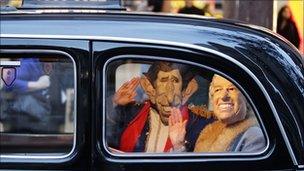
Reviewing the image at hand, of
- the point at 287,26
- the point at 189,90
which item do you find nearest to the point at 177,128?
the point at 189,90

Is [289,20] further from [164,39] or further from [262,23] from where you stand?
[164,39]

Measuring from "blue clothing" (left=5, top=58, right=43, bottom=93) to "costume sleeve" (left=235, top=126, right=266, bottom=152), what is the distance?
2.91 ft

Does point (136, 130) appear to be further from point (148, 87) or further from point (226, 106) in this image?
point (226, 106)

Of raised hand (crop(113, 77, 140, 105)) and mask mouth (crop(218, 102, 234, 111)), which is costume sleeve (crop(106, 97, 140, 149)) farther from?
mask mouth (crop(218, 102, 234, 111))

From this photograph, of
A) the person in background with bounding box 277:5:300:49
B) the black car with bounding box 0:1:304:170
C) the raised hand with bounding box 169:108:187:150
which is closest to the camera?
the black car with bounding box 0:1:304:170

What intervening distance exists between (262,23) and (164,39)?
3242 millimetres

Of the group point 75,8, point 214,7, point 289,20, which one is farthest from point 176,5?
point 75,8

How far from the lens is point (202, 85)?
9.36 ft

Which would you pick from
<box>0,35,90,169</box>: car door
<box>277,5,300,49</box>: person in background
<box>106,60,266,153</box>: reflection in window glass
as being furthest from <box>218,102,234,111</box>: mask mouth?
<box>277,5,300,49</box>: person in background

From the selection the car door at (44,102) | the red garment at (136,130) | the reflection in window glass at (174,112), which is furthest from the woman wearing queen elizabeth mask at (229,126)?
the car door at (44,102)

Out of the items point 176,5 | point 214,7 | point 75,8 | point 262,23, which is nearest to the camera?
point 75,8

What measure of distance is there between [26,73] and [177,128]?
68 centimetres

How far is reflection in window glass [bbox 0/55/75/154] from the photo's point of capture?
2863 millimetres

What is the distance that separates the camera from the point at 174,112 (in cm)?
290
